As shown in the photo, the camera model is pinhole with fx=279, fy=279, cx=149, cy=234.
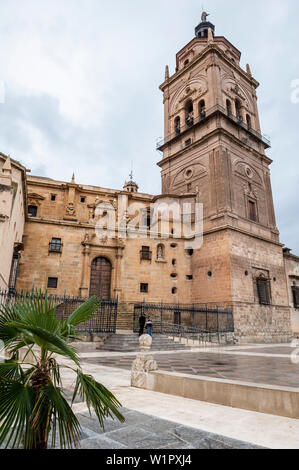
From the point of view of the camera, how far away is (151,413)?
3359 millimetres

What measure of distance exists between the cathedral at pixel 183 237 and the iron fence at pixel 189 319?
77 cm

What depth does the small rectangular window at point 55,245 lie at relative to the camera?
1970cm

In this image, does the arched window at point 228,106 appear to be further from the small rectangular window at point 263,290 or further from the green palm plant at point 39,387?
the green palm plant at point 39,387

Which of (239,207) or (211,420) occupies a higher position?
(239,207)

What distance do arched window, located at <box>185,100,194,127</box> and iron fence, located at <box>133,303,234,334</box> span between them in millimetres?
17604

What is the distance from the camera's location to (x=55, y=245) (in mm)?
19906

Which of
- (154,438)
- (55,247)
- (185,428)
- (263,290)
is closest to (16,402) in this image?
(154,438)

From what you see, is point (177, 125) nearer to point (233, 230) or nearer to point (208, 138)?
point (208, 138)

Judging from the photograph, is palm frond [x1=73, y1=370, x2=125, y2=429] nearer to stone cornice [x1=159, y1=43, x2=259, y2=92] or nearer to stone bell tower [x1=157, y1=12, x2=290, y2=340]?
stone bell tower [x1=157, y1=12, x2=290, y2=340]
